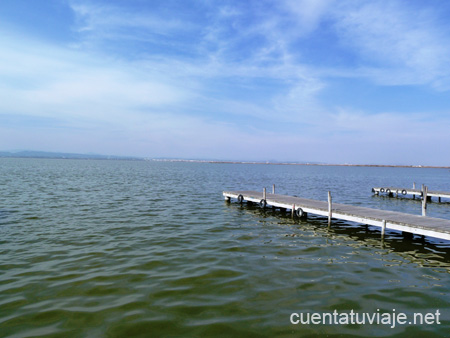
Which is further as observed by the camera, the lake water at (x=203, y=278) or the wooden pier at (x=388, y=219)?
the wooden pier at (x=388, y=219)

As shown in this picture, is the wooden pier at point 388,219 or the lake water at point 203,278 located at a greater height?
the wooden pier at point 388,219

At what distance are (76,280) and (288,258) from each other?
743cm

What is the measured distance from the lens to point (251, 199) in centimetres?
2367

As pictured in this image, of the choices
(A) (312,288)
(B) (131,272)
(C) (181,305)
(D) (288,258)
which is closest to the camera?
(C) (181,305)

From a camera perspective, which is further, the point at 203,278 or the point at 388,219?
the point at 388,219

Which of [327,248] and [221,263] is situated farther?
[327,248]

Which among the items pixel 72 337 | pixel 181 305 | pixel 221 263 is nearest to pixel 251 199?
pixel 221 263

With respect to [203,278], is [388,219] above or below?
above

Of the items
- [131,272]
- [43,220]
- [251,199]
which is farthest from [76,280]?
[251,199]

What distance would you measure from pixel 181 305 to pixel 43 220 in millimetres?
12643

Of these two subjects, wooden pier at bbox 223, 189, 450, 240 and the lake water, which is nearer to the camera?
the lake water

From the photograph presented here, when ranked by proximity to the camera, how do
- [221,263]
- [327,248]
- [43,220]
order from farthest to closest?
1. [43,220]
2. [327,248]
3. [221,263]

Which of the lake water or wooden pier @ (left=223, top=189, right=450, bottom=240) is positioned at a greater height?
wooden pier @ (left=223, top=189, right=450, bottom=240)

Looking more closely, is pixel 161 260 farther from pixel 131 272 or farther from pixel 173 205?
pixel 173 205
